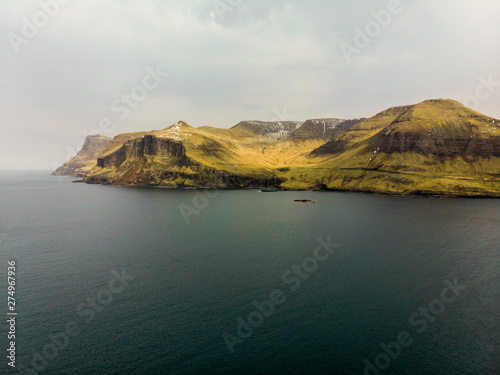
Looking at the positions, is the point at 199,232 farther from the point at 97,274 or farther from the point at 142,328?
the point at 142,328

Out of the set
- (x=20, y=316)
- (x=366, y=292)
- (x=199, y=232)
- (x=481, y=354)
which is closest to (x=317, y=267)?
(x=366, y=292)

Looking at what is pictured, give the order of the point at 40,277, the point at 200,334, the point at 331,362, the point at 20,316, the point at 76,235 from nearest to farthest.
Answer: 1. the point at 331,362
2. the point at 200,334
3. the point at 20,316
4. the point at 40,277
5. the point at 76,235

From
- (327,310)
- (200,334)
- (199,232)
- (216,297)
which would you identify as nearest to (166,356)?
(200,334)

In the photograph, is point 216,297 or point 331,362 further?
point 216,297

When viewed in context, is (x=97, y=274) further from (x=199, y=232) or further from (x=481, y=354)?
(x=481, y=354)

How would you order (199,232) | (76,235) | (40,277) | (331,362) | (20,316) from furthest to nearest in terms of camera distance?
(199,232), (76,235), (40,277), (20,316), (331,362)

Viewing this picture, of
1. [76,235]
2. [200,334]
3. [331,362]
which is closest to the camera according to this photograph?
[331,362]
